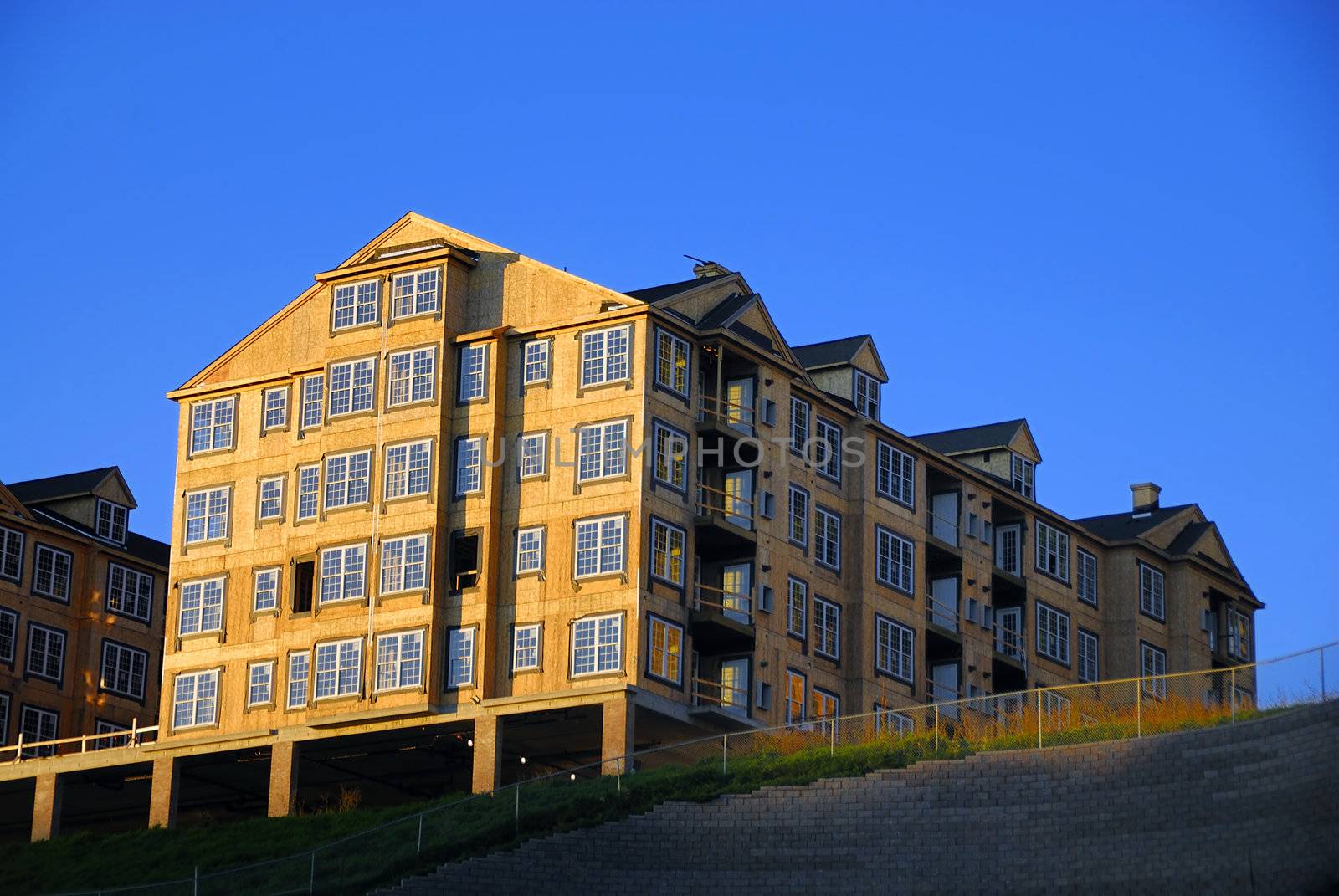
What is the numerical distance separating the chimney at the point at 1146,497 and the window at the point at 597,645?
3392cm

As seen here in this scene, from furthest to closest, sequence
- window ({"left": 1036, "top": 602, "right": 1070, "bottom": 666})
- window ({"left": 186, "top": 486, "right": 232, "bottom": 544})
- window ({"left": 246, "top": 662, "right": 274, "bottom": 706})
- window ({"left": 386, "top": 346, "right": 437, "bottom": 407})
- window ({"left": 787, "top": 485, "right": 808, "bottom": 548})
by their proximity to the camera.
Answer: window ({"left": 1036, "top": 602, "right": 1070, "bottom": 666}) < window ({"left": 186, "top": 486, "right": 232, "bottom": 544}) < window ({"left": 787, "top": 485, "right": 808, "bottom": 548}) < window ({"left": 246, "top": 662, "right": 274, "bottom": 706}) < window ({"left": 386, "top": 346, "right": 437, "bottom": 407})

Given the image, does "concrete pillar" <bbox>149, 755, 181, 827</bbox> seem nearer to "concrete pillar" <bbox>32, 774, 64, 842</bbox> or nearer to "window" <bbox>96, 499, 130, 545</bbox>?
"concrete pillar" <bbox>32, 774, 64, 842</bbox>

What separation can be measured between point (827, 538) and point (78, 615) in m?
28.8

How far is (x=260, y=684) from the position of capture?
258 feet

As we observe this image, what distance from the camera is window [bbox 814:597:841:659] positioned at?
7906cm

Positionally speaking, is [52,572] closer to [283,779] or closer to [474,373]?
[283,779]

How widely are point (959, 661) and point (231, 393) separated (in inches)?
993

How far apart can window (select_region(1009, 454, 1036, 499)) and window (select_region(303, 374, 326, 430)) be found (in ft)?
84.7

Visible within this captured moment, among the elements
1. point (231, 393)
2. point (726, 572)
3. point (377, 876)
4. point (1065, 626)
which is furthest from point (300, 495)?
point (1065, 626)

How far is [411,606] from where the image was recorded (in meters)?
75.4

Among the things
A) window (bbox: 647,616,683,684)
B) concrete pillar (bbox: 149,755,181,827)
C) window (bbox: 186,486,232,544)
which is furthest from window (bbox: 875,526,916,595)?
concrete pillar (bbox: 149,755,181,827)

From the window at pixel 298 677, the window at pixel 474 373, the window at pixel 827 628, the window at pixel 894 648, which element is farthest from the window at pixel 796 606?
the window at pixel 298 677

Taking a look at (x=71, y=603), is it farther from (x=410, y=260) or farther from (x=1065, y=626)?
(x=1065, y=626)

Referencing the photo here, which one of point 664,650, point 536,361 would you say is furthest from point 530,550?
point 536,361
